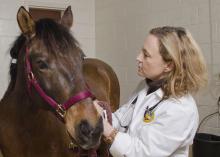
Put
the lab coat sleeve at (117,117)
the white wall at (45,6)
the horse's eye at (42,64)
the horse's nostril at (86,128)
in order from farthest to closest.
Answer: the white wall at (45,6), the lab coat sleeve at (117,117), the horse's eye at (42,64), the horse's nostril at (86,128)

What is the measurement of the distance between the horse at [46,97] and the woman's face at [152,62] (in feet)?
0.88

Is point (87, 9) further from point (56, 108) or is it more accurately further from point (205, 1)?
point (56, 108)

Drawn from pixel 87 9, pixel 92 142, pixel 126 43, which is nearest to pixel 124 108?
pixel 92 142

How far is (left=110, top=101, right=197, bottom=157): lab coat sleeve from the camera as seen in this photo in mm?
1197

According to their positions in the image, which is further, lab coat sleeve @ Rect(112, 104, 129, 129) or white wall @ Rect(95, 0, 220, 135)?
white wall @ Rect(95, 0, 220, 135)

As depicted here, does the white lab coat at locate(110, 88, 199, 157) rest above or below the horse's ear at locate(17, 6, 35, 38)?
below

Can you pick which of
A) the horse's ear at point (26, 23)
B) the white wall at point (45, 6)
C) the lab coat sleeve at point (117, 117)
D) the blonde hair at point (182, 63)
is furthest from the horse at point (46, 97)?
the white wall at point (45, 6)

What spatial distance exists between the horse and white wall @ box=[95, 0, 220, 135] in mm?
1402

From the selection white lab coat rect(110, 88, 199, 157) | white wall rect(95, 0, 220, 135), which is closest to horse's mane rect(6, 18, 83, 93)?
white lab coat rect(110, 88, 199, 157)

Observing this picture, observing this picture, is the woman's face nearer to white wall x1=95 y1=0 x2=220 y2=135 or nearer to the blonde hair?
the blonde hair

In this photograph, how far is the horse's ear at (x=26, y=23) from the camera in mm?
1354

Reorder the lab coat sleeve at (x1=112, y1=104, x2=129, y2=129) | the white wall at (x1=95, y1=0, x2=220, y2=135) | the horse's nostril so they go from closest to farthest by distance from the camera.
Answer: the horse's nostril → the lab coat sleeve at (x1=112, y1=104, x2=129, y2=129) → the white wall at (x1=95, y1=0, x2=220, y2=135)

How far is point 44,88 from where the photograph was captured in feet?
4.34

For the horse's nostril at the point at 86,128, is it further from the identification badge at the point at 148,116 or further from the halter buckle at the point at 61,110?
the identification badge at the point at 148,116
